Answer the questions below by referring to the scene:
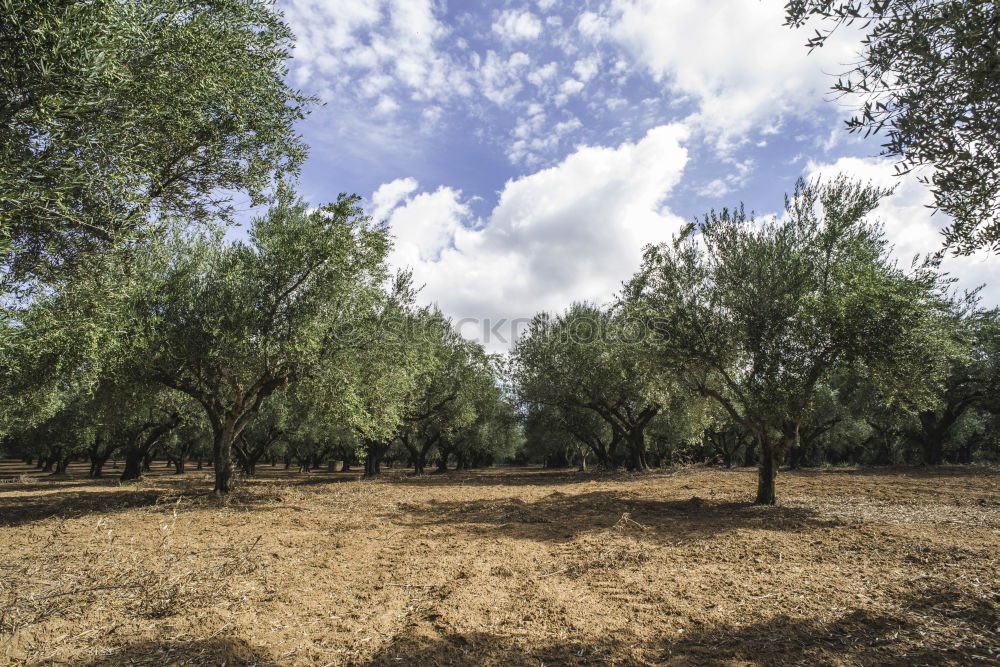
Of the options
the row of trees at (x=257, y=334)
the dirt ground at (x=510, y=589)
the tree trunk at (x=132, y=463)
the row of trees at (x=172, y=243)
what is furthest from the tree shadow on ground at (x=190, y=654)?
the tree trunk at (x=132, y=463)

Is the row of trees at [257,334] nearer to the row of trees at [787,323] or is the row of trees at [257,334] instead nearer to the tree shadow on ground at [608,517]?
the tree shadow on ground at [608,517]

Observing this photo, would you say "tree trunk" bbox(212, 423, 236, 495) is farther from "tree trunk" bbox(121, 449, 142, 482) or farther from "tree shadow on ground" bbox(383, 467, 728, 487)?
"tree trunk" bbox(121, 449, 142, 482)

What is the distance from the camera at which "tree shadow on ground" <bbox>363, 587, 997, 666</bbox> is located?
5207 millimetres

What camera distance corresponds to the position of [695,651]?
5.43 meters

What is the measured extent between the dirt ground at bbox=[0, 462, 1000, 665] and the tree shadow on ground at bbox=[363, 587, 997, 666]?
0.03m

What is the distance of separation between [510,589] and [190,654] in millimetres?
4597

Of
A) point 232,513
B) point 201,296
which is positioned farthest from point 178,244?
point 232,513

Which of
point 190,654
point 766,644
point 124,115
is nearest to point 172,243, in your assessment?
point 124,115

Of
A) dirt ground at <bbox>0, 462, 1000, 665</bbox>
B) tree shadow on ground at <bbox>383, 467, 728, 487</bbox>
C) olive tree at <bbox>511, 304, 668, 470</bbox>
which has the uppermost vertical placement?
olive tree at <bbox>511, 304, 668, 470</bbox>

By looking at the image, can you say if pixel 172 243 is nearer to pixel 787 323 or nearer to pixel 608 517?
pixel 608 517

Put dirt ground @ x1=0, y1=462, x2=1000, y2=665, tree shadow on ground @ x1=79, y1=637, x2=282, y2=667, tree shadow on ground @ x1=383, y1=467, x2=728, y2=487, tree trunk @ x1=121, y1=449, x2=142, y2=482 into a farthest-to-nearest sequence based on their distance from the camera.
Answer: tree trunk @ x1=121, y1=449, x2=142, y2=482
tree shadow on ground @ x1=383, y1=467, x2=728, y2=487
dirt ground @ x1=0, y1=462, x2=1000, y2=665
tree shadow on ground @ x1=79, y1=637, x2=282, y2=667

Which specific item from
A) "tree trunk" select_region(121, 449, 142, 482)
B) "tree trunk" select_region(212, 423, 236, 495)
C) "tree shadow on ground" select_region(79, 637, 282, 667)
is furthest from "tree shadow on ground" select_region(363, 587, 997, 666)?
"tree trunk" select_region(121, 449, 142, 482)

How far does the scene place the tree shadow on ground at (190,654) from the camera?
5082 millimetres

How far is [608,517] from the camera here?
14.5 metres
